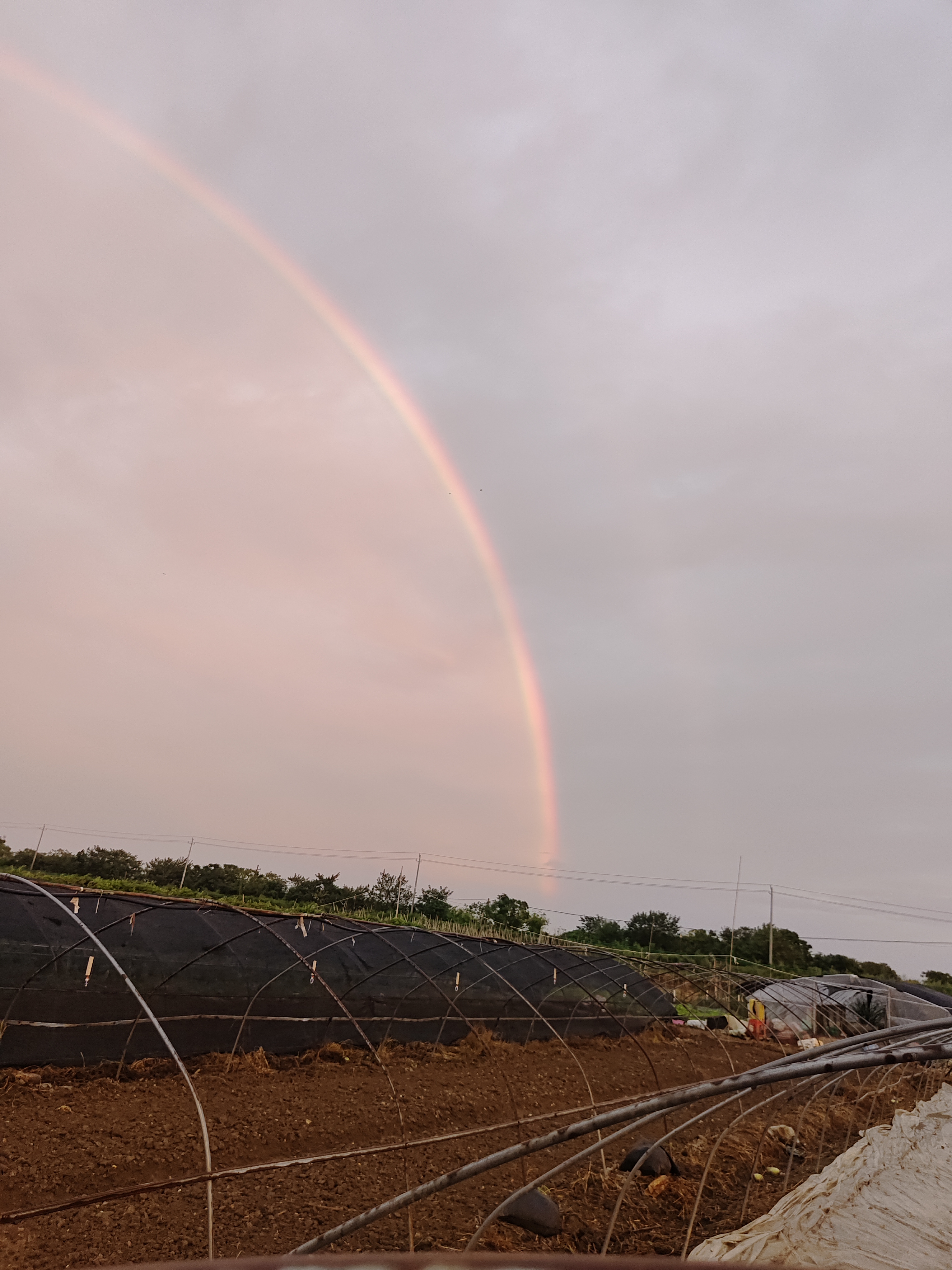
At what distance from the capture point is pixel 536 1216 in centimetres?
714

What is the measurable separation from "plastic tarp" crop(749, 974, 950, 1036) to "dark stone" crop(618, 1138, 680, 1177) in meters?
17.7

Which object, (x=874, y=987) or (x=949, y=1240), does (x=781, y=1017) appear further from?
(x=949, y=1240)

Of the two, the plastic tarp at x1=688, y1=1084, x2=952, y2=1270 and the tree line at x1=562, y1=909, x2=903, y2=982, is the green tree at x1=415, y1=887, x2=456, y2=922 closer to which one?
the tree line at x1=562, y1=909, x2=903, y2=982

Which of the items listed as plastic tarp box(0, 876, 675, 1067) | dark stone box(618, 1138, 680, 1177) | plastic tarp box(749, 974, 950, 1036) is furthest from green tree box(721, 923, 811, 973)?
dark stone box(618, 1138, 680, 1177)

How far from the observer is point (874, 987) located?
90.9 ft

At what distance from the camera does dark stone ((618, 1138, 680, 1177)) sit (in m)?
8.80

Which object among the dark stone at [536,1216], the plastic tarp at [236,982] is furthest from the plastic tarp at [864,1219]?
the plastic tarp at [236,982]

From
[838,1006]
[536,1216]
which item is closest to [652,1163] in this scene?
Answer: [536,1216]

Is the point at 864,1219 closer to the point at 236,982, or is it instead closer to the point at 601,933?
the point at 236,982

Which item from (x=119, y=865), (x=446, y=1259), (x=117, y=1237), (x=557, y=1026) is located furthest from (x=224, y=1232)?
(x=119, y=865)

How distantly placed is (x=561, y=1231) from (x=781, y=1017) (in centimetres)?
2399

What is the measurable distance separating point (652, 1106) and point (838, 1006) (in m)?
27.4

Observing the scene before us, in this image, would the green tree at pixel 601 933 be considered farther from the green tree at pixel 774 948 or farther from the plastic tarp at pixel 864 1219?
the plastic tarp at pixel 864 1219

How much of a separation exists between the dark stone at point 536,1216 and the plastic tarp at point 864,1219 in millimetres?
1519
